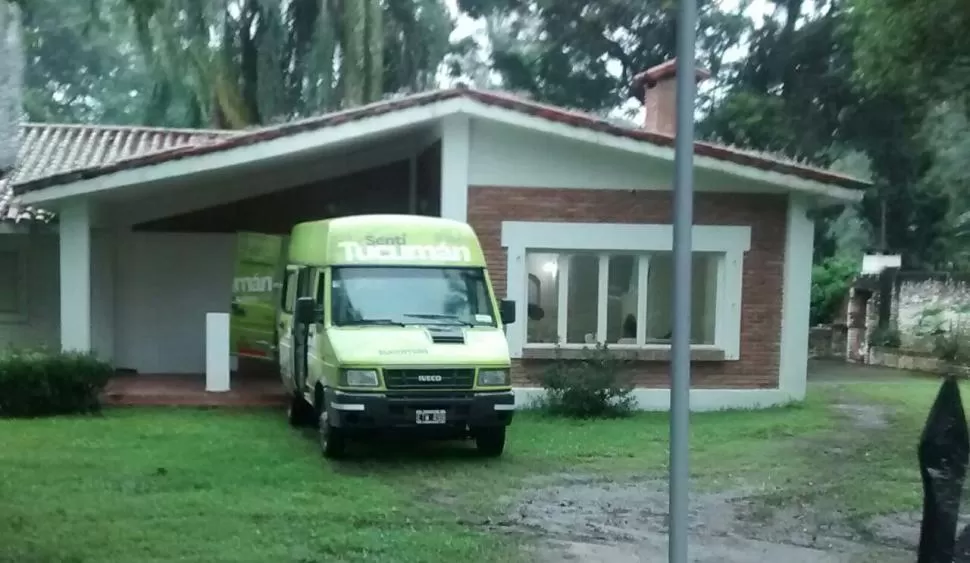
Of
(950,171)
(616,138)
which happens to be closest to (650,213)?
(616,138)

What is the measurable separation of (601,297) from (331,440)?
5475 millimetres

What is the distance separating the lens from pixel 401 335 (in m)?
11.0

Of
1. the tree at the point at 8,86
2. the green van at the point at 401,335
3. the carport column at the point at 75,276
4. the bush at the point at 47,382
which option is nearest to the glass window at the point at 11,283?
the tree at the point at 8,86

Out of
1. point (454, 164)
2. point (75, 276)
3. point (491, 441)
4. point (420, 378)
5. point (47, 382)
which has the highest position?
point (454, 164)

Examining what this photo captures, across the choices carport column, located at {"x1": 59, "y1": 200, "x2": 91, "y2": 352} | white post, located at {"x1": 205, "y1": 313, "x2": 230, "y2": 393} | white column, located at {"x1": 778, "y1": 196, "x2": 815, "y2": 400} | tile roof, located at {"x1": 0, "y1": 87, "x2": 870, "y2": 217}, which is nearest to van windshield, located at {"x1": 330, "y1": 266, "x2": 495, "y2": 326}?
tile roof, located at {"x1": 0, "y1": 87, "x2": 870, "y2": 217}

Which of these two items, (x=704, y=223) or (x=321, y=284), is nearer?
(x=321, y=284)

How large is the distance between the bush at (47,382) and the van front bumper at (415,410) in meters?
4.49

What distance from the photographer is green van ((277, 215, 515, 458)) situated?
10.6m

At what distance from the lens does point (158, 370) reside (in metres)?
17.8

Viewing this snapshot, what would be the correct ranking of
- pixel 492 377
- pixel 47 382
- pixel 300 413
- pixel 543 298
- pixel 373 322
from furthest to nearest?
pixel 543 298, pixel 47 382, pixel 300 413, pixel 373 322, pixel 492 377

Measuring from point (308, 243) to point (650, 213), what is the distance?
493 centimetres

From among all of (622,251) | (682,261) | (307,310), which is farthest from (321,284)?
(682,261)

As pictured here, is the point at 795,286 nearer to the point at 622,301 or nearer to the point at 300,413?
the point at 622,301

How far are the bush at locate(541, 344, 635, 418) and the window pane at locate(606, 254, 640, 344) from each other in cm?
56
